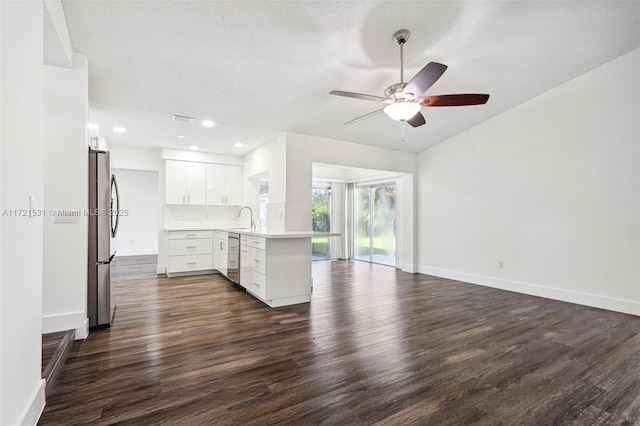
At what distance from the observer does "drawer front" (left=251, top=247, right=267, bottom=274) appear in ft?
12.2

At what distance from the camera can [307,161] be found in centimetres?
487

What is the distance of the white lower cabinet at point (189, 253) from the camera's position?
18.1 feet

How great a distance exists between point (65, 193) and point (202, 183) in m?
3.54

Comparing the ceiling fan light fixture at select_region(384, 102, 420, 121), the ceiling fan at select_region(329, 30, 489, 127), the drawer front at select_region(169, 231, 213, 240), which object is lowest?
the drawer front at select_region(169, 231, 213, 240)

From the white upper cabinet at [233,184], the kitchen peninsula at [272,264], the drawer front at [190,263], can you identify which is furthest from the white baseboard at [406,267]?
the drawer front at [190,263]

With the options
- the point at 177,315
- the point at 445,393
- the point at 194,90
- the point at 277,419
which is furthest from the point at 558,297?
the point at 194,90

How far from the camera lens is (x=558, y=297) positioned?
13.6 ft

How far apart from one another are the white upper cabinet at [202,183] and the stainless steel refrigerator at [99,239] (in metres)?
3.00

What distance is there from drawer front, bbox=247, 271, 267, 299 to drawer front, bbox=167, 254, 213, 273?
6.50ft

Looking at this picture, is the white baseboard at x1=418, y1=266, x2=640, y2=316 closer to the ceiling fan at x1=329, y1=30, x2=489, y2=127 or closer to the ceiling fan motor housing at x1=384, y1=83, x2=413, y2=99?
the ceiling fan at x1=329, y1=30, x2=489, y2=127

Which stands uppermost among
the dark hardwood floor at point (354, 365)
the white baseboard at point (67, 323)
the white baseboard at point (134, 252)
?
the white baseboard at point (67, 323)

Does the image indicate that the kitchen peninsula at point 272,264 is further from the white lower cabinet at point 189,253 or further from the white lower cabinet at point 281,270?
the white lower cabinet at point 189,253

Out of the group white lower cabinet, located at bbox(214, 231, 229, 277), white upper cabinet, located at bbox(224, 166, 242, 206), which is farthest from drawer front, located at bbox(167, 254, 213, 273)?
white upper cabinet, located at bbox(224, 166, 242, 206)

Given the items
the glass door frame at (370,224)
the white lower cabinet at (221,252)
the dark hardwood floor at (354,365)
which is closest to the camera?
the dark hardwood floor at (354,365)
